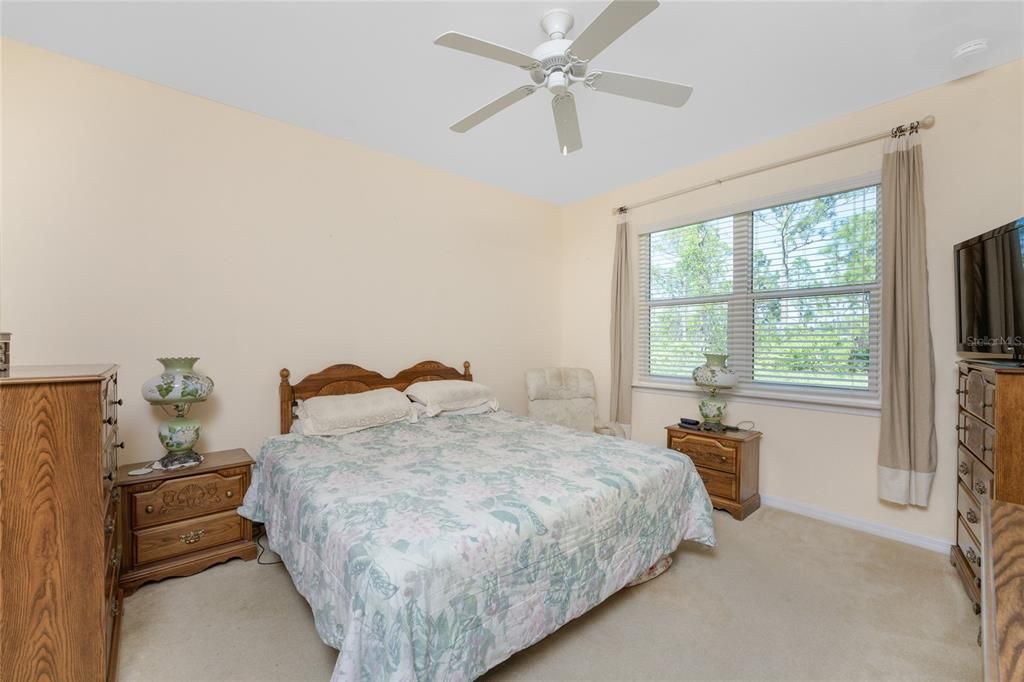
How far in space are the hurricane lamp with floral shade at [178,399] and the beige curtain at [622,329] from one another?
3.19 metres

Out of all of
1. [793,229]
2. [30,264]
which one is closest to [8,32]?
[30,264]

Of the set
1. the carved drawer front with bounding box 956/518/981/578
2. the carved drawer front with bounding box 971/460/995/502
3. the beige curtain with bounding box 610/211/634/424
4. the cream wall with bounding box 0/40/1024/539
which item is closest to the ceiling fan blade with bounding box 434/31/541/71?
the cream wall with bounding box 0/40/1024/539

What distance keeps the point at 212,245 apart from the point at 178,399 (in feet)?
3.34

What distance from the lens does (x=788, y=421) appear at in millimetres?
3176

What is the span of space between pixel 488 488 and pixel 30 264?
2.64 m

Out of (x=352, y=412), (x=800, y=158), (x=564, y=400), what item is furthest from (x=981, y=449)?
(x=352, y=412)

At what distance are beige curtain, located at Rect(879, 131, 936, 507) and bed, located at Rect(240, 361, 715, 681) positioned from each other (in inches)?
52.2

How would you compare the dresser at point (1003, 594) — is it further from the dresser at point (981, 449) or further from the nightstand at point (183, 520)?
the nightstand at point (183, 520)

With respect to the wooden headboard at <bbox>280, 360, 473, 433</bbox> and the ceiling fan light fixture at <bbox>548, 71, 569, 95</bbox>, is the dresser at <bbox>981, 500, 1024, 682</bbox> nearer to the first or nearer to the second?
the ceiling fan light fixture at <bbox>548, 71, 569, 95</bbox>

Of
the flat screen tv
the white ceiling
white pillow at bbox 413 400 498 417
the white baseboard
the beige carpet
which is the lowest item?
the beige carpet

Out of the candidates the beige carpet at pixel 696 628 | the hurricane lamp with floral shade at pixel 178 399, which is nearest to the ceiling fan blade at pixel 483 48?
the hurricane lamp with floral shade at pixel 178 399

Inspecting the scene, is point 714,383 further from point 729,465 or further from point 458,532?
point 458,532

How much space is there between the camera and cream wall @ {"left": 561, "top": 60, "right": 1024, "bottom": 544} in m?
2.40

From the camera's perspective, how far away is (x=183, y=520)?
2279 millimetres
